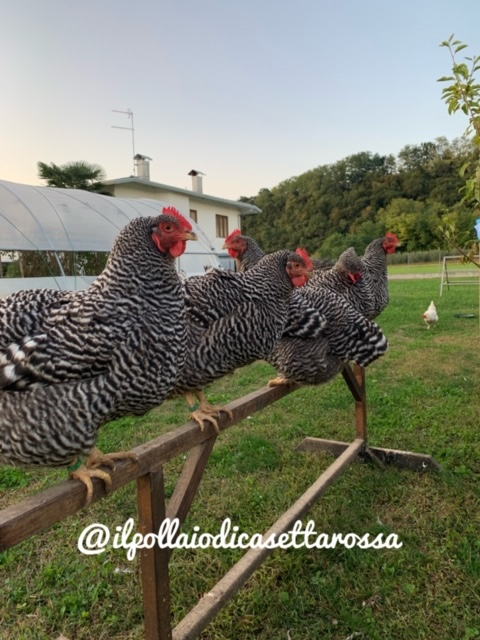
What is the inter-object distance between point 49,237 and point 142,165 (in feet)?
40.5

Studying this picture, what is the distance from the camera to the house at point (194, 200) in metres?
19.5

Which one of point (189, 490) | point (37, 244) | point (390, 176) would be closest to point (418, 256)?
point (390, 176)

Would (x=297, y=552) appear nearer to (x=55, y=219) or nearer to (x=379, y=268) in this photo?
(x=379, y=268)


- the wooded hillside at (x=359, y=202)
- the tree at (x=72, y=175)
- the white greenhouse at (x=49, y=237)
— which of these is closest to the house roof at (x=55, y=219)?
the white greenhouse at (x=49, y=237)

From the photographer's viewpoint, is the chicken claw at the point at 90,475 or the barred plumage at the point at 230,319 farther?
the barred plumage at the point at 230,319

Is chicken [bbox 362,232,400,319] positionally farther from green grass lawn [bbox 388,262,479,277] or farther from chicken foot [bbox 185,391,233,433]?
green grass lawn [bbox 388,262,479,277]

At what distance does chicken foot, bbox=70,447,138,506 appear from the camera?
132cm

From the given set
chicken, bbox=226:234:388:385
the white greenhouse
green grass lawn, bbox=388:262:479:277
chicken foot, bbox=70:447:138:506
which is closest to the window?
green grass lawn, bbox=388:262:479:277

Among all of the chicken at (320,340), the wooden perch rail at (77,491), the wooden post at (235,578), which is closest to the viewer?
the wooden perch rail at (77,491)

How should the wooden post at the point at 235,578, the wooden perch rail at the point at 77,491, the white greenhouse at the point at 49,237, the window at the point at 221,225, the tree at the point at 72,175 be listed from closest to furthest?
the wooden perch rail at the point at 77,491 → the wooden post at the point at 235,578 → the white greenhouse at the point at 49,237 → the tree at the point at 72,175 → the window at the point at 221,225

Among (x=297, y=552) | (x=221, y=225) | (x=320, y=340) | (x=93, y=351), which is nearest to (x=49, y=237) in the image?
(x=320, y=340)

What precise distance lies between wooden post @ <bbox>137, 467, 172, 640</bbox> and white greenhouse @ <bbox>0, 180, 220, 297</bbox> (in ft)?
25.8

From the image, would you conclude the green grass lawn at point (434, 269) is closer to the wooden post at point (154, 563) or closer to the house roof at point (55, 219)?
the house roof at point (55, 219)

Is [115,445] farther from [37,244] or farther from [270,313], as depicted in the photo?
[37,244]
